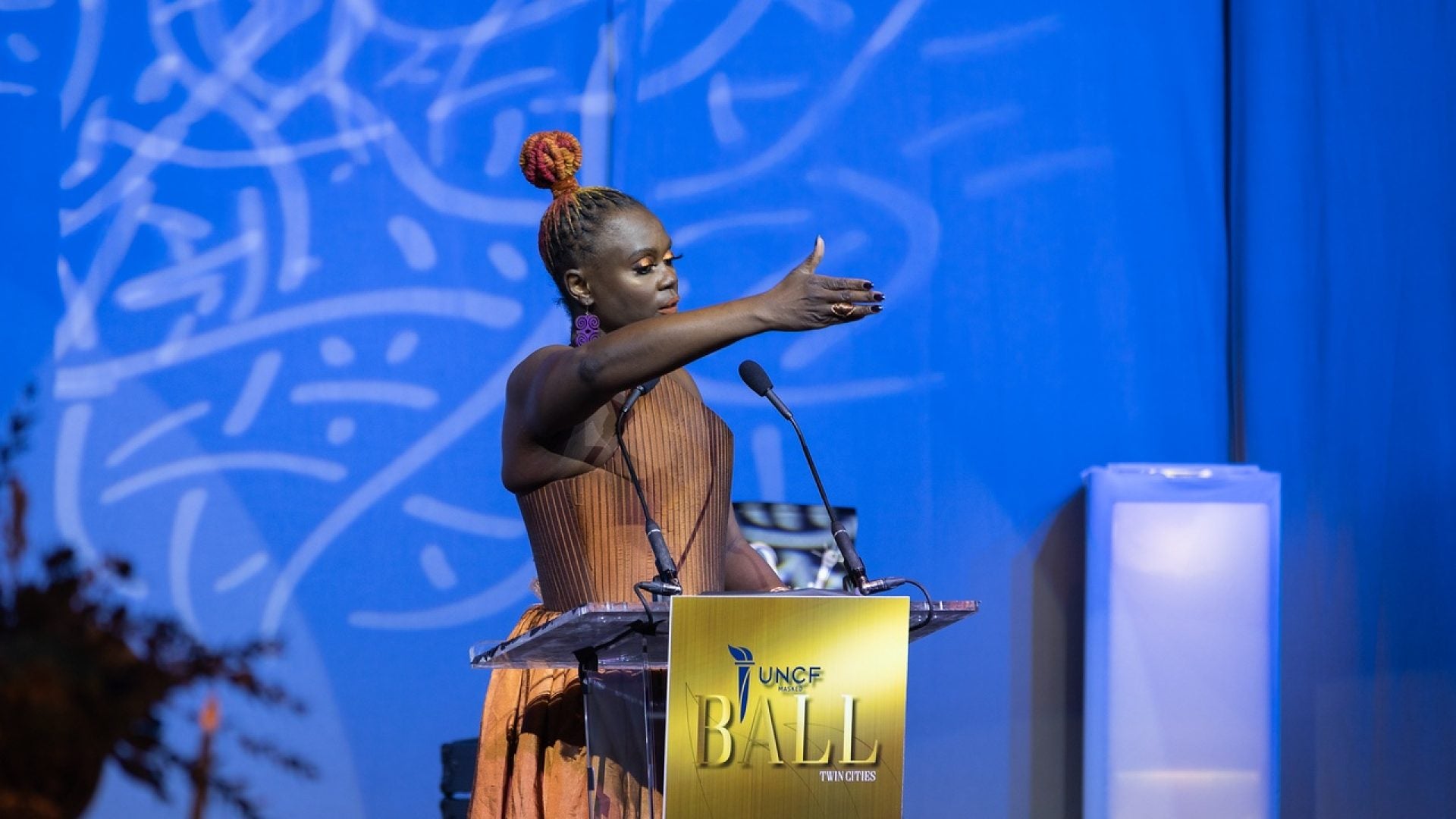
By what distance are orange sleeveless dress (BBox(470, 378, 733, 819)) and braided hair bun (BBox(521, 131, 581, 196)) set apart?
1.35 feet

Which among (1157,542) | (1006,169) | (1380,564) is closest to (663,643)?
(1157,542)

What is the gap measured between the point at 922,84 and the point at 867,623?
10.7ft

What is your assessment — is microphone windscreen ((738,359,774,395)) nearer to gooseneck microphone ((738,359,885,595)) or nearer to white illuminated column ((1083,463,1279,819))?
gooseneck microphone ((738,359,885,595))

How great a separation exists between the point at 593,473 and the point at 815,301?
20.7 inches

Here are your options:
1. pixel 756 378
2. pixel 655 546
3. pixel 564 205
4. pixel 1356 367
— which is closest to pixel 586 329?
pixel 564 205

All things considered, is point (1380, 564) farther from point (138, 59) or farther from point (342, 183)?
point (138, 59)

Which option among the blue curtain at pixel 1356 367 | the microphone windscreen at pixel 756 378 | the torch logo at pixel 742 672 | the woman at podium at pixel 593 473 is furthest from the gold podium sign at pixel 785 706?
the blue curtain at pixel 1356 367

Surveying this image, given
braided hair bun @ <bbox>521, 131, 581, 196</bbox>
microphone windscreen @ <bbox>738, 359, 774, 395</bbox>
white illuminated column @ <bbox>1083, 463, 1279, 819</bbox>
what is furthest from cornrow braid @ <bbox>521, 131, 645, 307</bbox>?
white illuminated column @ <bbox>1083, 463, 1279, 819</bbox>

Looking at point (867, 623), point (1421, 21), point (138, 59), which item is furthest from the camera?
point (138, 59)

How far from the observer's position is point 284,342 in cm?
461

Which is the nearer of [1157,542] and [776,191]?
[1157,542]

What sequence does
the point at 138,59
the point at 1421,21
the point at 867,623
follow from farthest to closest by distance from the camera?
the point at 138,59 < the point at 1421,21 < the point at 867,623

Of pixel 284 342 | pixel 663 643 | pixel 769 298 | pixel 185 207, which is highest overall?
pixel 185 207

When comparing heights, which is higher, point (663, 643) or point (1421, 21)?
point (1421, 21)
